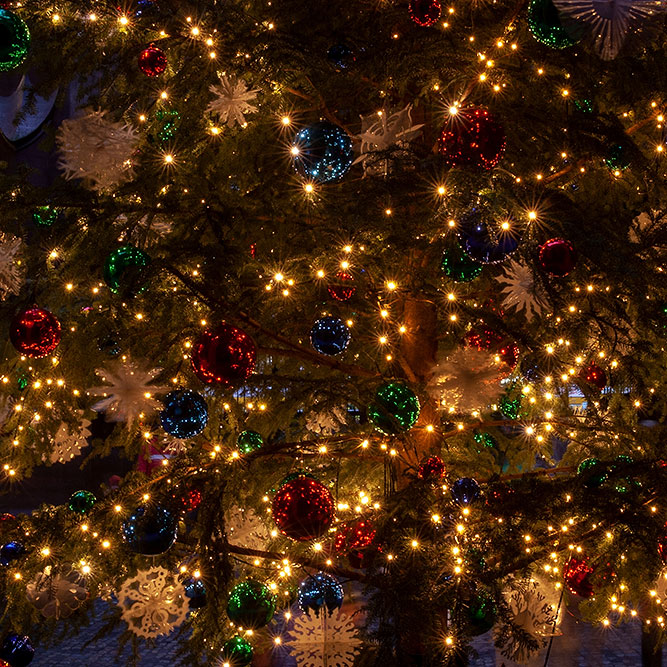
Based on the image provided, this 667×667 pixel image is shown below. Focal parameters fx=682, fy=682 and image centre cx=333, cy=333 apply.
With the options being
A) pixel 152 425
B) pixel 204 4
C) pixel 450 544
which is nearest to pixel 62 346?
pixel 152 425

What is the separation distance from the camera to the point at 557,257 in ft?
9.46

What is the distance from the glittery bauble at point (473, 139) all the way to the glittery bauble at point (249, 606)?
2.38 meters

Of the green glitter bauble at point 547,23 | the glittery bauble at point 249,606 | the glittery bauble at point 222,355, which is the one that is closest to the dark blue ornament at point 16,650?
the glittery bauble at point 249,606

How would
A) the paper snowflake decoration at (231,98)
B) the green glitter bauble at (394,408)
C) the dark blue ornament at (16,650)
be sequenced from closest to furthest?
the paper snowflake decoration at (231,98) → the green glitter bauble at (394,408) → the dark blue ornament at (16,650)

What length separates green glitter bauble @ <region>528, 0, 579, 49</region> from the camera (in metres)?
2.80

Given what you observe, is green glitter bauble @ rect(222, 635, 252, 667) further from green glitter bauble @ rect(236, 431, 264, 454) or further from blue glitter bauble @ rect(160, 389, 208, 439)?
blue glitter bauble @ rect(160, 389, 208, 439)

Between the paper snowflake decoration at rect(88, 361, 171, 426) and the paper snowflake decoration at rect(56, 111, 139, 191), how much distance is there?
1017 mm

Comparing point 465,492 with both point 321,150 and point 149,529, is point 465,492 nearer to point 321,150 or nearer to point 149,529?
point 149,529

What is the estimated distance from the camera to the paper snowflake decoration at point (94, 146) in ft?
11.2

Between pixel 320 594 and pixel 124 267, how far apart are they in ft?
6.67

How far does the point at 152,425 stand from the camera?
4074 mm

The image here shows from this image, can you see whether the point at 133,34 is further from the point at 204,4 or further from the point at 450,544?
the point at 450,544

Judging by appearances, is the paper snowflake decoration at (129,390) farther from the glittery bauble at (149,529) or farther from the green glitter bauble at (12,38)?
the green glitter bauble at (12,38)

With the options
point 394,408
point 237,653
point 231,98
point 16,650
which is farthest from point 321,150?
point 16,650
